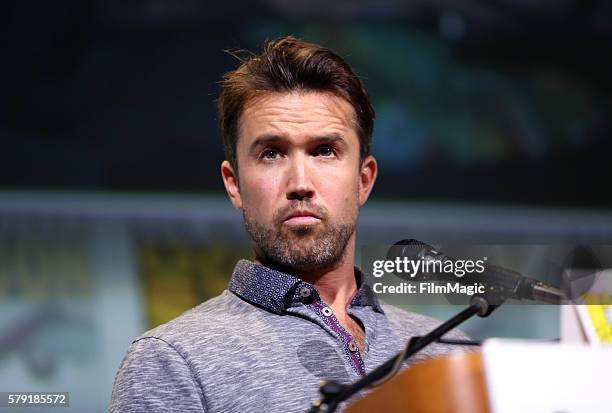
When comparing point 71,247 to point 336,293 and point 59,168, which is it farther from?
point 336,293

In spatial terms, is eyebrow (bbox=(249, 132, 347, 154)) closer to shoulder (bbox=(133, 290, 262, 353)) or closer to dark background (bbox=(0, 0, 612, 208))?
shoulder (bbox=(133, 290, 262, 353))

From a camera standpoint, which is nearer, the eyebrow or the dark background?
the eyebrow

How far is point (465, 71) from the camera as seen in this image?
11.4 feet

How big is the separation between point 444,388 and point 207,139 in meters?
2.36

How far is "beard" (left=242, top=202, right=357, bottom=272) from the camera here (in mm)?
2252

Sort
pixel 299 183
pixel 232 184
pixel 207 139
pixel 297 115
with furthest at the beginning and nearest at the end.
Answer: pixel 207 139 < pixel 232 184 < pixel 297 115 < pixel 299 183

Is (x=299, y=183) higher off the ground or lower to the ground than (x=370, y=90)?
lower

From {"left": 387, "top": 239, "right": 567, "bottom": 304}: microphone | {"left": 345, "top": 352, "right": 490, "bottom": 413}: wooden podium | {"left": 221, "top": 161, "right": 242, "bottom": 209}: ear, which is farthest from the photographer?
{"left": 221, "top": 161, "right": 242, "bottom": 209}: ear

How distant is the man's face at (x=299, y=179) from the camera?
7.37ft

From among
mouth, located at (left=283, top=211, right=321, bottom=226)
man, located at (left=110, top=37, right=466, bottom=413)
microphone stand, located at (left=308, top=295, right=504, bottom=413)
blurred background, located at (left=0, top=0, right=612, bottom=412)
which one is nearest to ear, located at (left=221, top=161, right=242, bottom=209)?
man, located at (left=110, top=37, right=466, bottom=413)

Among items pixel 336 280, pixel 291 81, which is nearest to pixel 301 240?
pixel 336 280

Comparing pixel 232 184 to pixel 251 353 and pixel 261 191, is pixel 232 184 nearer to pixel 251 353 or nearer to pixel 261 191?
pixel 261 191

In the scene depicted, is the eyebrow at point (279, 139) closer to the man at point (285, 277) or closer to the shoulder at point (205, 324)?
the man at point (285, 277)

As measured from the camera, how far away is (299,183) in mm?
2209
